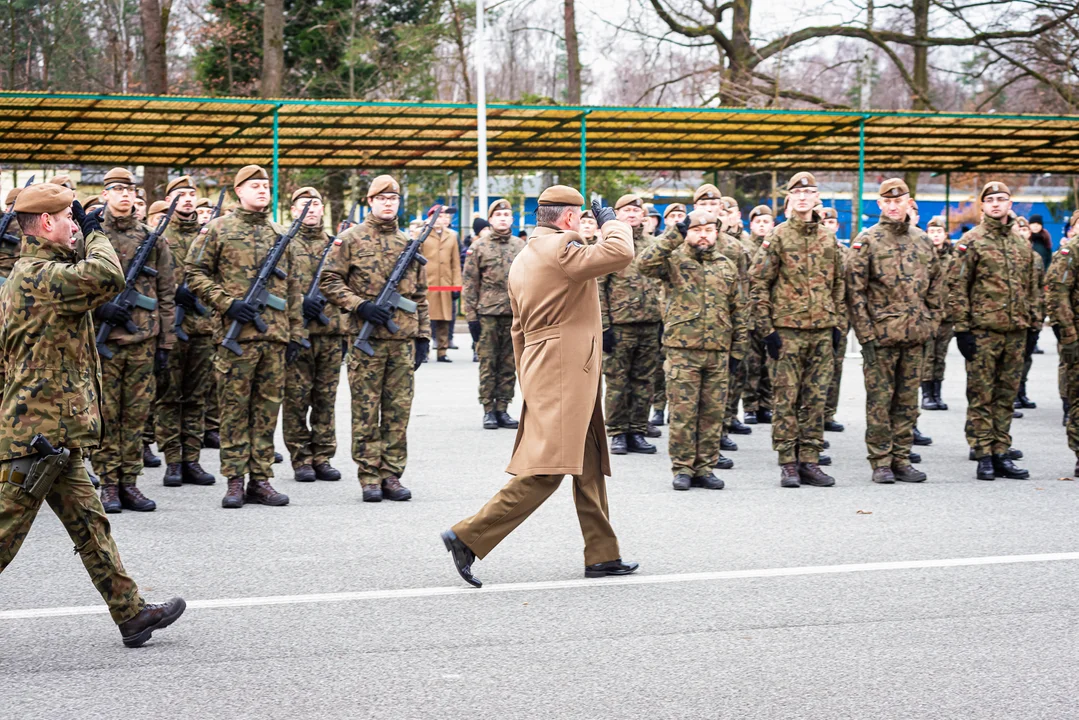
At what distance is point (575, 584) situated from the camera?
6.48 meters

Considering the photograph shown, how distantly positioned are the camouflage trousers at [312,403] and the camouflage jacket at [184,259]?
75 centimetres

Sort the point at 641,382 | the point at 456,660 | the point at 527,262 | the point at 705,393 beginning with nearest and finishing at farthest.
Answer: the point at 456,660 → the point at 527,262 → the point at 705,393 → the point at 641,382

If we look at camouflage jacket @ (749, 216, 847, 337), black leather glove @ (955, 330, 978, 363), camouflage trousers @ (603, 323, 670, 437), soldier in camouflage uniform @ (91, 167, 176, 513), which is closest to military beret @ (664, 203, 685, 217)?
camouflage trousers @ (603, 323, 670, 437)

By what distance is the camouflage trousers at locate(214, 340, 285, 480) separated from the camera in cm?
857

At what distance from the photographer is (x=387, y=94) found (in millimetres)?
34188

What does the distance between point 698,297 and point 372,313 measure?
242cm

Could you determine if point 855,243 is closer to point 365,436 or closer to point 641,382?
point 641,382

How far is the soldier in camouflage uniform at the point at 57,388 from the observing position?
5.24m

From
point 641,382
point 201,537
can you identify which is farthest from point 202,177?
point 201,537

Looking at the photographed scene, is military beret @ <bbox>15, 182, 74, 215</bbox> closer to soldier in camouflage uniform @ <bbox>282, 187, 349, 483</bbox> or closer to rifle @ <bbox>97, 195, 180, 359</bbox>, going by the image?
rifle @ <bbox>97, 195, 180, 359</bbox>

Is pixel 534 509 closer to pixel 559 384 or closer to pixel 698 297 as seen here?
pixel 559 384

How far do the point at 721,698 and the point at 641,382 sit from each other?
689 cm

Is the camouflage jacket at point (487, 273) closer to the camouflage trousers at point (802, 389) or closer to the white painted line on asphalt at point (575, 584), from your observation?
the camouflage trousers at point (802, 389)

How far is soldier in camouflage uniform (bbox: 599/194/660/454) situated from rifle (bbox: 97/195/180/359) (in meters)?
4.11
